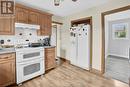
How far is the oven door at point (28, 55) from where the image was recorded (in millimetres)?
2896

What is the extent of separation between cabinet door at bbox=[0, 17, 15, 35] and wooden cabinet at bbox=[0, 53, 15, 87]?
682 mm

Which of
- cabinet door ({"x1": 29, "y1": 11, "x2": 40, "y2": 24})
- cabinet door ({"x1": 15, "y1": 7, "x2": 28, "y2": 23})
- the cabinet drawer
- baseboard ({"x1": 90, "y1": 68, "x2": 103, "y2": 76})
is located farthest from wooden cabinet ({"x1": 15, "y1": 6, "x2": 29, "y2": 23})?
baseboard ({"x1": 90, "y1": 68, "x2": 103, "y2": 76})

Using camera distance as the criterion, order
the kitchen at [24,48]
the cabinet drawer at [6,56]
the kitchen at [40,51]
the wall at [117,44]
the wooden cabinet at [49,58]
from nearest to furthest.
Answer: the cabinet drawer at [6,56]
the kitchen at [24,48]
the kitchen at [40,51]
the wooden cabinet at [49,58]
the wall at [117,44]

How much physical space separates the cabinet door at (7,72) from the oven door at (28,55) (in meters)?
0.19

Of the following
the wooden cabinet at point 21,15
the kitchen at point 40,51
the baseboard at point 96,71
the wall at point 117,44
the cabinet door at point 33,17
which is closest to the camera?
the kitchen at point 40,51

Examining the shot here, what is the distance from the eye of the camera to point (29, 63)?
3.17 meters

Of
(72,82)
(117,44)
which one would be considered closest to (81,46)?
(72,82)

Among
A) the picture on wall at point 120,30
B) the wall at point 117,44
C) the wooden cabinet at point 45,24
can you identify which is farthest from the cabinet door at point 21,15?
the picture on wall at point 120,30

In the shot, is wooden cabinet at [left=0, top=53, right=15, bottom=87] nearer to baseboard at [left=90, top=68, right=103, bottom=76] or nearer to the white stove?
the white stove

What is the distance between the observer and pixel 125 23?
6.24m

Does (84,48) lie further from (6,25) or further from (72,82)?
(6,25)

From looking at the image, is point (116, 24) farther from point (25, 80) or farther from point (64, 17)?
point (25, 80)

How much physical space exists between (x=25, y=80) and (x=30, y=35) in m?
1.59

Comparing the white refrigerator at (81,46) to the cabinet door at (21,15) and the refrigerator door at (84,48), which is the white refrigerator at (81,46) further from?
the cabinet door at (21,15)
